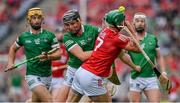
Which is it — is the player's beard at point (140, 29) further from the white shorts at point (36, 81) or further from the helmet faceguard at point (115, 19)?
the helmet faceguard at point (115, 19)

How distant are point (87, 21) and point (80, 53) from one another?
9.88 m

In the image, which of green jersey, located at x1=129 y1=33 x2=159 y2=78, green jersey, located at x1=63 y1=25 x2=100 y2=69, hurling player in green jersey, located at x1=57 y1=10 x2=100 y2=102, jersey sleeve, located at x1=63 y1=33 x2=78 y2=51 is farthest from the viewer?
green jersey, located at x1=129 y1=33 x2=159 y2=78

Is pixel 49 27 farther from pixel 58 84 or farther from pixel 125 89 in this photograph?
pixel 58 84

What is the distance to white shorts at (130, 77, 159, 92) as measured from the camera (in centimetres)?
1454

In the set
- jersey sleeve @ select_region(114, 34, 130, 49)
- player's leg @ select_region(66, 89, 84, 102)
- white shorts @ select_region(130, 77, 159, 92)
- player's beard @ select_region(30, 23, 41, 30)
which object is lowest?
white shorts @ select_region(130, 77, 159, 92)

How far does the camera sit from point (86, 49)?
13.4 meters

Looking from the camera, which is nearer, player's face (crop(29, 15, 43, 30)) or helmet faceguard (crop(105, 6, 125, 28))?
helmet faceguard (crop(105, 6, 125, 28))

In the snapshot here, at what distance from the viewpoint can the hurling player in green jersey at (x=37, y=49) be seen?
45.5 ft

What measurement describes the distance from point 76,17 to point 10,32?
11150mm

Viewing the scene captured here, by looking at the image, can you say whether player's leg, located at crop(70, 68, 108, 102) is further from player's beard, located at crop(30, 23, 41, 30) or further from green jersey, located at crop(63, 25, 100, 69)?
player's beard, located at crop(30, 23, 41, 30)

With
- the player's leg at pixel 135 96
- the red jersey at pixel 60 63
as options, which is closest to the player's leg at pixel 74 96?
the player's leg at pixel 135 96

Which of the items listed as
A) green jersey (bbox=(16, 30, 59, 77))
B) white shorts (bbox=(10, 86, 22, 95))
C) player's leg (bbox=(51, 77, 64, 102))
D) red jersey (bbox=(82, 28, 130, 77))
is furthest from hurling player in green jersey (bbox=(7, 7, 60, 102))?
white shorts (bbox=(10, 86, 22, 95))

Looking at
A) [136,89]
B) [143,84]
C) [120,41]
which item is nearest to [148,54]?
[143,84]

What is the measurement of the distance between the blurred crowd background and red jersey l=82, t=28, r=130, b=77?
849 centimetres
